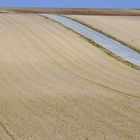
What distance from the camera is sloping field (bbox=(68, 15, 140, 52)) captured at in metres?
25.1

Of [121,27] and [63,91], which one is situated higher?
[63,91]

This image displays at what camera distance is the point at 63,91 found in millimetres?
14055

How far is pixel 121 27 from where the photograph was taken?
29906 millimetres

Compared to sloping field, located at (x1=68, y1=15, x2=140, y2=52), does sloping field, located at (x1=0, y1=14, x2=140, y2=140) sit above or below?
above

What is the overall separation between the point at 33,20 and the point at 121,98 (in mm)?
18893

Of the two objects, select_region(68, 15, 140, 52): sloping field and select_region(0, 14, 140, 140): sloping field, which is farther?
select_region(68, 15, 140, 52): sloping field

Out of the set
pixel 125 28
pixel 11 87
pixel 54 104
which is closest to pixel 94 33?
pixel 125 28

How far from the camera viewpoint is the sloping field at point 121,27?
25.1 meters

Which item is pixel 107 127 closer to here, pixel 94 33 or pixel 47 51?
pixel 47 51

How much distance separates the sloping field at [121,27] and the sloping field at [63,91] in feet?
7.97

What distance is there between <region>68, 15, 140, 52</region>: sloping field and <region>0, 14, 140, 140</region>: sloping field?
2429mm

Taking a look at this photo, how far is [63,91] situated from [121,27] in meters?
16.5

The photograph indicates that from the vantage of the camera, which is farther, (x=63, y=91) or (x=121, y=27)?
(x=121, y=27)

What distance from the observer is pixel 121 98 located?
13.2m
